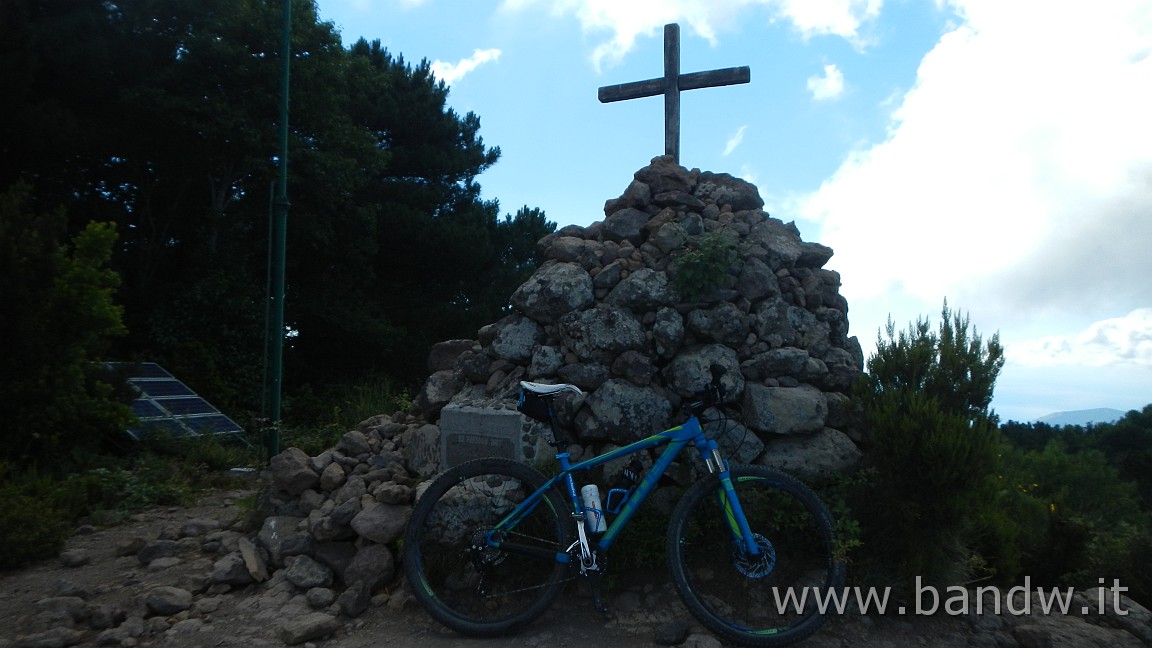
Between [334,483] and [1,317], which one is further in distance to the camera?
[1,317]

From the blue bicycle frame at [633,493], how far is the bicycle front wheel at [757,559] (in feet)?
0.16

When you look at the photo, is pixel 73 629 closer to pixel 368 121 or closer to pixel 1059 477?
pixel 1059 477

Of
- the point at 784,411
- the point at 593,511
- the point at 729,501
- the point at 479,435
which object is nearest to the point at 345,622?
the point at 479,435

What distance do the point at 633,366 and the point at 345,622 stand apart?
220cm

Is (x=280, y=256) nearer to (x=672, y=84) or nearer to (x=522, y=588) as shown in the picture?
(x=672, y=84)

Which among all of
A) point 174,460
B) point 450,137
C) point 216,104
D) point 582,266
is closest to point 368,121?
point 450,137

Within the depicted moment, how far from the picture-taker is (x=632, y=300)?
512cm

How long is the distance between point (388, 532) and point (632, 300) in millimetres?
2078

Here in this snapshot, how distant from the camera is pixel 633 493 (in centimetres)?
416

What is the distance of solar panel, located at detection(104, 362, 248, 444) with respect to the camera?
8.52 meters

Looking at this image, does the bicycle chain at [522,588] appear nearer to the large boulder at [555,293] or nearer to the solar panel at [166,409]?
the large boulder at [555,293]

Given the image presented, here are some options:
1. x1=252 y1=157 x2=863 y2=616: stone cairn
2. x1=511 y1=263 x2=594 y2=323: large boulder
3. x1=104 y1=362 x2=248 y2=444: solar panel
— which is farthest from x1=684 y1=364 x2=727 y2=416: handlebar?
x1=104 y1=362 x2=248 y2=444: solar panel

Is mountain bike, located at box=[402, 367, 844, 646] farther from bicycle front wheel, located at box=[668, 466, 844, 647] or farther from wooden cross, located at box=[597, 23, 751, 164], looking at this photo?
wooden cross, located at box=[597, 23, 751, 164]

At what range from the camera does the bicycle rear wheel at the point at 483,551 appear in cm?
411
